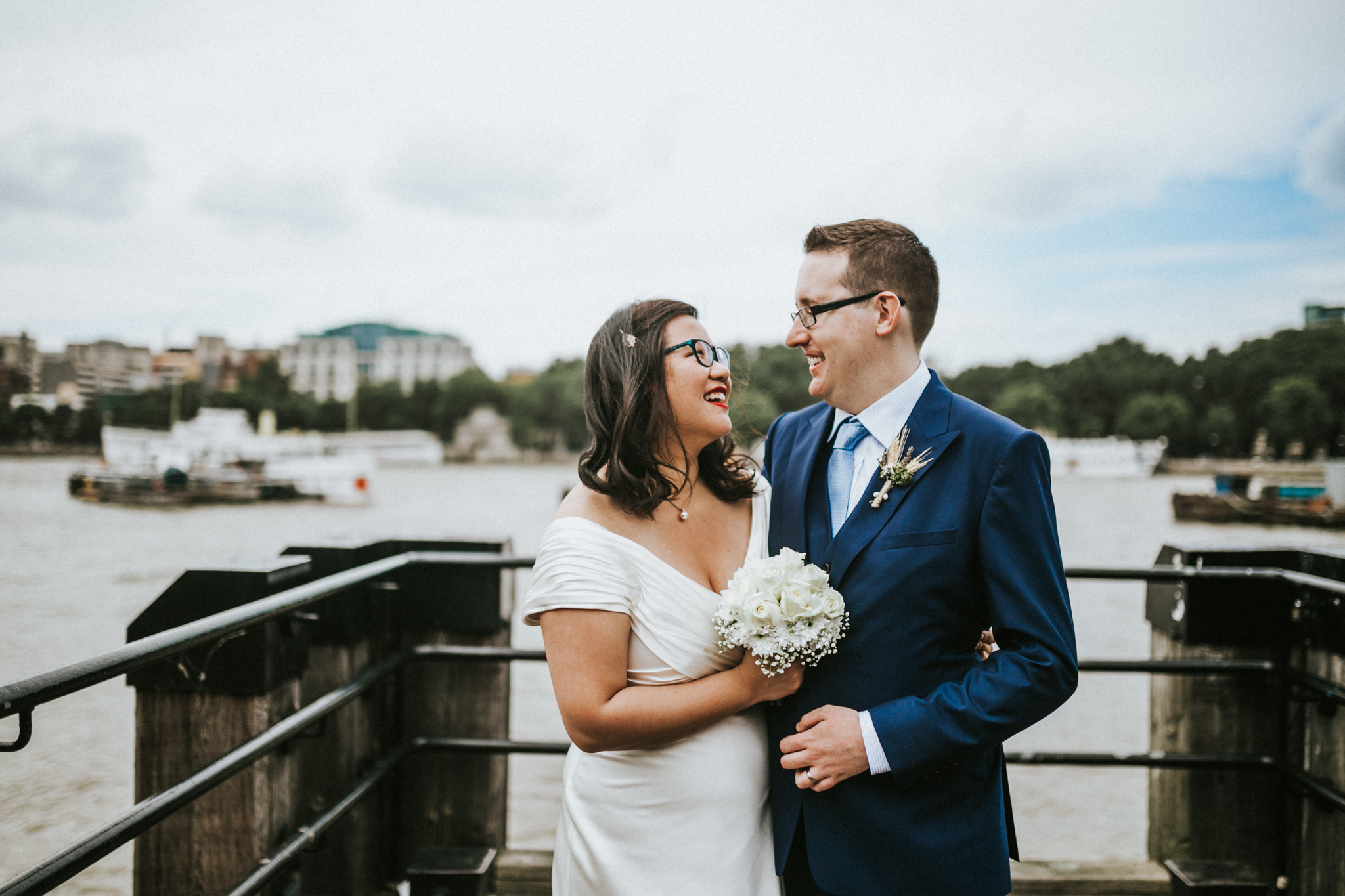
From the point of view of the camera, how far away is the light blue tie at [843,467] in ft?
7.09

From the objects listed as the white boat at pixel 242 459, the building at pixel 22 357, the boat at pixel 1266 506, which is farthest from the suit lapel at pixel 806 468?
the building at pixel 22 357

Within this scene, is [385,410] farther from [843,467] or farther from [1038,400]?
[843,467]

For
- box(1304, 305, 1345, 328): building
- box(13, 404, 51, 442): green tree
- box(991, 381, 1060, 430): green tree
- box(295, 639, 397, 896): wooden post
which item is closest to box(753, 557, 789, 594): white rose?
box(295, 639, 397, 896): wooden post

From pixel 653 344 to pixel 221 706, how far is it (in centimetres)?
167

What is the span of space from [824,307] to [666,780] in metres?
1.25

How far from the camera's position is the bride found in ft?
6.41

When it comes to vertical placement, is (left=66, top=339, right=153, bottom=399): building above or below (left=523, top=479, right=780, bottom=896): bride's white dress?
above

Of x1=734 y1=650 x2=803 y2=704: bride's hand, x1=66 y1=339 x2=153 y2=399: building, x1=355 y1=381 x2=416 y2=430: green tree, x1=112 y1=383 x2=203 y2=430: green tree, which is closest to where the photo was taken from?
x1=734 y1=650 x2=803 y2=704: bride's hand

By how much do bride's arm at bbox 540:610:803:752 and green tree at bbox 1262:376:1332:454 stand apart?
327 ft

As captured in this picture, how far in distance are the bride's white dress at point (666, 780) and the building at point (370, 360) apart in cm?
15973

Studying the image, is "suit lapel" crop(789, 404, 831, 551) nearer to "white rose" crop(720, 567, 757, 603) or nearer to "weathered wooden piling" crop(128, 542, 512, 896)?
"white rose" crop(720, 567, 757, 603)

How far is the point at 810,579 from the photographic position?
1847 millimetres

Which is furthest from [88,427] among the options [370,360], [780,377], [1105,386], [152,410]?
[1105,386]

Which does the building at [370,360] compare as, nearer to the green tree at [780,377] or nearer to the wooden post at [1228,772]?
the green tree at [780,377]
